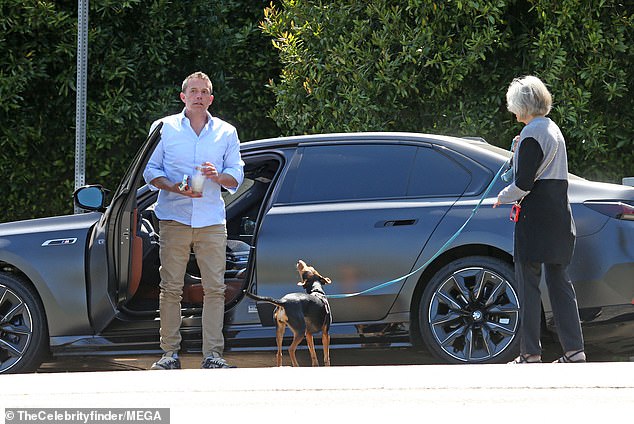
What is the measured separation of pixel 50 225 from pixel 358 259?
2.08 m

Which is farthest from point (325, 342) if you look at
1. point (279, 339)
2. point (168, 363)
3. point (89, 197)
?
point (89, 197)

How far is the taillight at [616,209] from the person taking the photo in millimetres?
7160

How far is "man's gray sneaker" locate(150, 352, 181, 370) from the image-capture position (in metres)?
7.40

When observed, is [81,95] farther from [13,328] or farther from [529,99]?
[529,99]

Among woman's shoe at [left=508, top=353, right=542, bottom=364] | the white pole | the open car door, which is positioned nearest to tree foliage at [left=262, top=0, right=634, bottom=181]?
the white pole

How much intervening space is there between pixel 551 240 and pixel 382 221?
1.09 m

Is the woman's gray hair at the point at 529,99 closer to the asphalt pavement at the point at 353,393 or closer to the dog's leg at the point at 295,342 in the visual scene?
the asphalt pavement at the point at 353,393

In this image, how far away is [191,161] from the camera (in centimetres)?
756

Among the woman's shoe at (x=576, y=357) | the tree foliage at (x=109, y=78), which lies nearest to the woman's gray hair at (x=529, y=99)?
the woman's shoe at (x=576, y=357)

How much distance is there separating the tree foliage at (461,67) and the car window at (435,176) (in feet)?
12.9

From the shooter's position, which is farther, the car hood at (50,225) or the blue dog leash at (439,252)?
the car hood at (50,225)

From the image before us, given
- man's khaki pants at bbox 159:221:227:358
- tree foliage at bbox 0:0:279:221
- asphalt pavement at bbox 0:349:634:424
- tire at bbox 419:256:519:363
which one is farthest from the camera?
tree foliage at bbox 0:0:279:221

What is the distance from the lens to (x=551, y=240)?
691cm

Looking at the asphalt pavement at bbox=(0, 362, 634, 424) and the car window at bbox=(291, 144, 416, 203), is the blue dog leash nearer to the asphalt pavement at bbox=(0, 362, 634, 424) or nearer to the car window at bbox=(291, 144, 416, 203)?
the car window at bbox=(291, 144, 416, 203)
